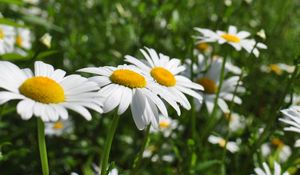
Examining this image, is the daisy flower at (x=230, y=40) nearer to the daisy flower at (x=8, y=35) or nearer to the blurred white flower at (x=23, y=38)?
the daisy flower at (x=8, y=35)

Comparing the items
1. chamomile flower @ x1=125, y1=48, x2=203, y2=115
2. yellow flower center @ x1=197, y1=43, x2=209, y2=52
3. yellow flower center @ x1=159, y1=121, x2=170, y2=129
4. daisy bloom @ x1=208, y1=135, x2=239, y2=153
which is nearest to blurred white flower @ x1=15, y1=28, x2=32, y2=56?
yellow flower center @ x1=159, y1=121, x2=170, y2=129

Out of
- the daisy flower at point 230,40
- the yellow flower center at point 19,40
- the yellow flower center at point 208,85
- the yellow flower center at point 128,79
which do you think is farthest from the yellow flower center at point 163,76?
the yellow flower center at point 19,40

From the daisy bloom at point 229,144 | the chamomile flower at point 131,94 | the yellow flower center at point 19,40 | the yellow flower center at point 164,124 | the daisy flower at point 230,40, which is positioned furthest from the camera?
the yellow flower center at point 19,40

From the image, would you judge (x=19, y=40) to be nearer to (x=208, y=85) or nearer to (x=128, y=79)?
(x=208, y=85)

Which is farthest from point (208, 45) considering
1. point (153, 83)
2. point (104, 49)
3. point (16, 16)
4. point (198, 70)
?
point (153, 83)

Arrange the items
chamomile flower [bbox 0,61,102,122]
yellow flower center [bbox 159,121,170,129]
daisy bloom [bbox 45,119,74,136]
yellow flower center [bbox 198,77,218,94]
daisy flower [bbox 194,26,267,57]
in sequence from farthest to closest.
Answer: daisy bloom [bbox 45,119,74,136] → yellow flower center [bbox 159,121,170,129] → yellow flower center [bbox 198,77,218,94] → daisy flower [bbox 194,26,267,57] → chamomile flower [bbox 0,61,102,122]

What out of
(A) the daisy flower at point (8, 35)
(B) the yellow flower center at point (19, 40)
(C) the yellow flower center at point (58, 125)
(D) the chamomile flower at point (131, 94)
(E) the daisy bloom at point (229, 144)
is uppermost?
(D) the chamomile flower at point (131, 94)

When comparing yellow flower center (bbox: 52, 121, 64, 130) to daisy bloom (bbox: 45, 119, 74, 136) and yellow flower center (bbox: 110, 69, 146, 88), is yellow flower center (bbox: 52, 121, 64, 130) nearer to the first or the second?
daisy bloom (bbox: 45, 119, 74, 136)
